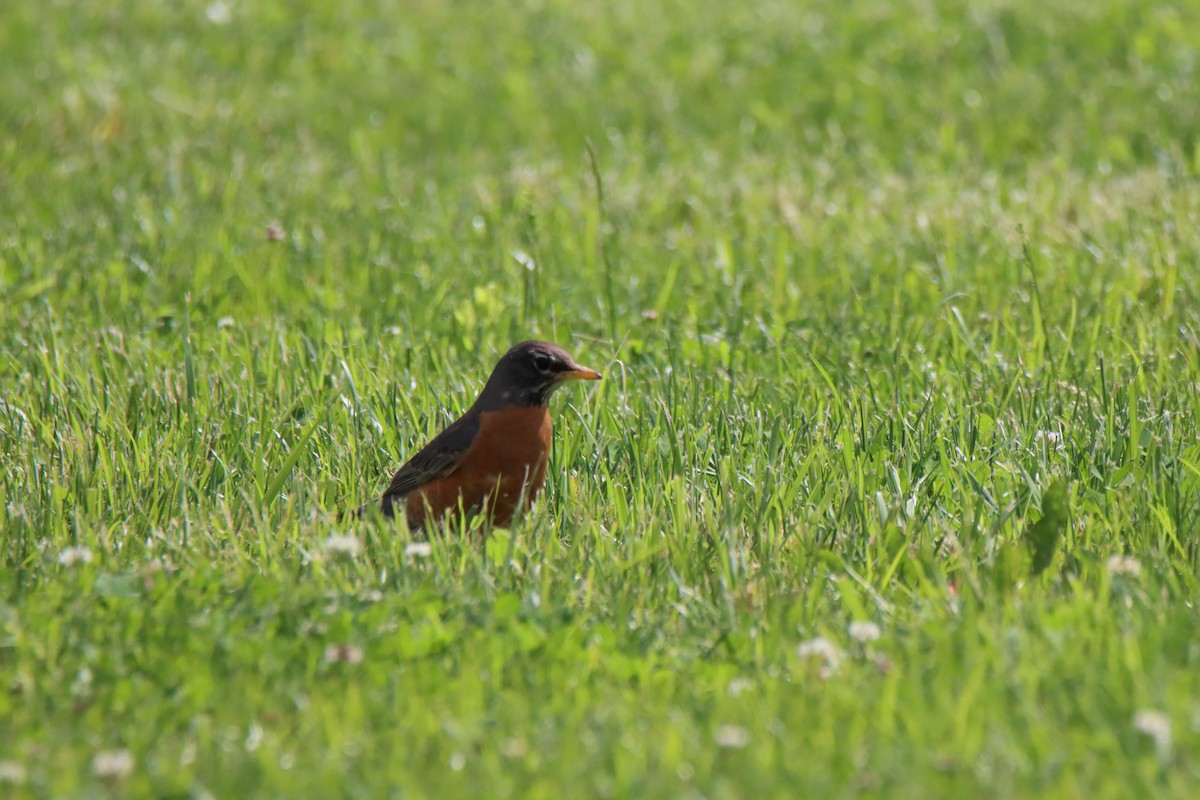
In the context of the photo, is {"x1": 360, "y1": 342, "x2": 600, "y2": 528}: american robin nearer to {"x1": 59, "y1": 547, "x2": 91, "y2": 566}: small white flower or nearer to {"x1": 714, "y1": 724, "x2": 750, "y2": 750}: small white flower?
{"x1": 59, "y1": 547, "x2": 91, "y2": 566}: small white flower

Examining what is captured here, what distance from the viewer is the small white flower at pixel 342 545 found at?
3990 mm

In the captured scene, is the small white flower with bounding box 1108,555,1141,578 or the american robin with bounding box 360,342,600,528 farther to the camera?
the american robin with bounding box 360,342,600,528

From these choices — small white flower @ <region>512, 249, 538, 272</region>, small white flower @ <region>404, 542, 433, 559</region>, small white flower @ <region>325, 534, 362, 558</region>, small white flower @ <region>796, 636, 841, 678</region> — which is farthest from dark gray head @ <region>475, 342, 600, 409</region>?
small white flower @ <region>512, 249, 538, 272</region>

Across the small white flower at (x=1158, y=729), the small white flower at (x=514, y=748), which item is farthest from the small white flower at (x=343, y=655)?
the small white flower at (x=1158, y=729)

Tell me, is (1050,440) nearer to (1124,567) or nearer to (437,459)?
(1124,567)

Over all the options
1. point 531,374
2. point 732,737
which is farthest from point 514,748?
point 531,374

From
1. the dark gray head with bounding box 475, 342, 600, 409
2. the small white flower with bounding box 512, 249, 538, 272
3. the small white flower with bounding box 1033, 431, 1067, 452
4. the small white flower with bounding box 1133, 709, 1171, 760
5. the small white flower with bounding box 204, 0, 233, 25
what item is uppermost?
the small white flower with bounding box 204, 0, 233, 25

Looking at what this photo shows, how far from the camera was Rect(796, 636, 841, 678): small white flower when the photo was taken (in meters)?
3.45


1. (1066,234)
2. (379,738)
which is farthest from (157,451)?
(1066,234)

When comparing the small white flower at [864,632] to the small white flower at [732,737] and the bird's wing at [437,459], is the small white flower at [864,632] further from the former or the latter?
the bird's wing at [437,459]

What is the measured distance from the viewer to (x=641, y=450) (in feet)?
16.5

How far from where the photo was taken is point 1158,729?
300 centimetres

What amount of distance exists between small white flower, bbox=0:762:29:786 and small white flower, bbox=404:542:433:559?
48.6 inches

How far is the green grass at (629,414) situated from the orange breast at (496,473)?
0.44 ft
